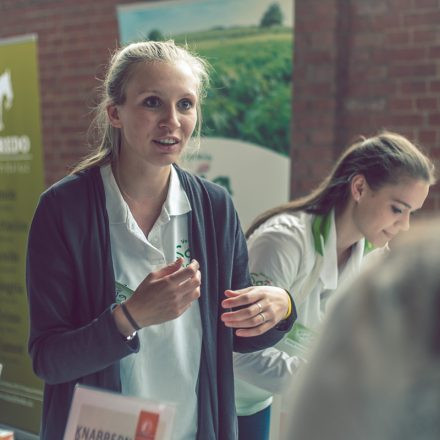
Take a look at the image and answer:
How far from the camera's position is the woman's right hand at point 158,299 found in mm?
1296

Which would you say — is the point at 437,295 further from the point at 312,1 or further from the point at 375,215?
the point at 312,1

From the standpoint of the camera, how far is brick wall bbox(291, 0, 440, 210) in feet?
10.8

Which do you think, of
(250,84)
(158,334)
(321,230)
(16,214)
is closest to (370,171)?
(321,230)

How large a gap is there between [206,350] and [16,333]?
3.01 m

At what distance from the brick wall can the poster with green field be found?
0.13m

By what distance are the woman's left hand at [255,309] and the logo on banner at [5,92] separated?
307 centimetres

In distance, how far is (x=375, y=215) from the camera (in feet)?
6.68

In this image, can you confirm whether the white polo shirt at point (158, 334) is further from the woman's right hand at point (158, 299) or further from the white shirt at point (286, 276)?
the white shirt at point (286, 276)

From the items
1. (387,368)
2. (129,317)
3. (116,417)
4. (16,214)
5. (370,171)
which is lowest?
(16,214)

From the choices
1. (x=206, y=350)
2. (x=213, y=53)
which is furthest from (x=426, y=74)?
(x=206, y=350)

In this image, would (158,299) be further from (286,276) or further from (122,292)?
(286,276)

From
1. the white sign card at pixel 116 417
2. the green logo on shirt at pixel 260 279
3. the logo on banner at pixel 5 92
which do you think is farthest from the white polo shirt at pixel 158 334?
the logo on banner at pixel 5 92

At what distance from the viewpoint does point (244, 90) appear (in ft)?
12.0

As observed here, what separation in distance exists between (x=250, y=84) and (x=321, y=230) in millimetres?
1787
